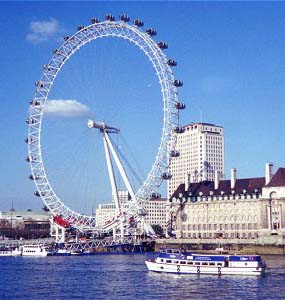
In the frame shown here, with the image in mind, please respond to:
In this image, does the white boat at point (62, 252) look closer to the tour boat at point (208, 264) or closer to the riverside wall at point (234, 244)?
the riverside wall at point (234, 244)

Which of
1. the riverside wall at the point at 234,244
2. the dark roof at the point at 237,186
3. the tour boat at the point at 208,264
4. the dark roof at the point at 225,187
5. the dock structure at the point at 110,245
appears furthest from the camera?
the dark roof at the point at 225,187

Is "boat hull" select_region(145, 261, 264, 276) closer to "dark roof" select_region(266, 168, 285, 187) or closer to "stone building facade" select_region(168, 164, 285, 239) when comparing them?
"stone building facade" select_region(168, 164, 285, 239)

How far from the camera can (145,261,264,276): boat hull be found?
46156 mm

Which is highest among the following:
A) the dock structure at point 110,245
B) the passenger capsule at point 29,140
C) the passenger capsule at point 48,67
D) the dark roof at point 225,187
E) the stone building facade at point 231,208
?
the passenger capsule at point 48,67

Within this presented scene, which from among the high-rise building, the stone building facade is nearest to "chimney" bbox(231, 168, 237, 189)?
the stone building facade

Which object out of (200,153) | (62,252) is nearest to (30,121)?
(62,252)

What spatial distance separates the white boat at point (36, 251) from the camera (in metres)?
78.8

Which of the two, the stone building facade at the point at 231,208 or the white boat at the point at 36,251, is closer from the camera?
the stone building facade at the point at 231,208

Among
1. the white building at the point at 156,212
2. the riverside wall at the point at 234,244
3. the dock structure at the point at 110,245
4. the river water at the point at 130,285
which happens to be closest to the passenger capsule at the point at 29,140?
the dock structure at the point at 110,245

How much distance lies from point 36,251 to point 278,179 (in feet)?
103

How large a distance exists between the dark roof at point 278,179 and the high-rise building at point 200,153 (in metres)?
61.5

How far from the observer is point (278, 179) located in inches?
3009

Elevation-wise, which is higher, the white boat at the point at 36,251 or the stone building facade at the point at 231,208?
the stone building facade at the point at 231,208

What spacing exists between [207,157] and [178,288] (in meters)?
105
